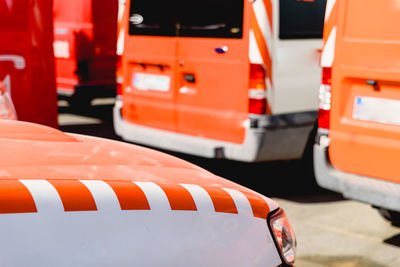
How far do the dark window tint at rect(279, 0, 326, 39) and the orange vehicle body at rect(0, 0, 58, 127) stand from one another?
2535 mm

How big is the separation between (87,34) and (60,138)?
7773 millimetres

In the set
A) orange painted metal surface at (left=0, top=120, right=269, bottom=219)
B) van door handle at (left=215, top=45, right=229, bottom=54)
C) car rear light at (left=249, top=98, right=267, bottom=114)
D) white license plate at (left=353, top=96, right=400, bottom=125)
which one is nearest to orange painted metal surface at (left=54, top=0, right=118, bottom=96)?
van door handle at (left=215, top=45, right=229, bottom=54)

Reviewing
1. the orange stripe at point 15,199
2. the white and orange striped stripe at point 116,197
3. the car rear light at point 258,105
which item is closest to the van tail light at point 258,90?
the car rear light at point 258,105

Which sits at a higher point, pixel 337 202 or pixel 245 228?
pixel 245 228

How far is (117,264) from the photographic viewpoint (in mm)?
1612

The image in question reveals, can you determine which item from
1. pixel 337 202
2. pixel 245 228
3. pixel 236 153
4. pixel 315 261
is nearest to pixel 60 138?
pixel 245 228

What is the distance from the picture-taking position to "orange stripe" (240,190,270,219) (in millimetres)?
2064

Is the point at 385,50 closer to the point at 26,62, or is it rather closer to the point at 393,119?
the point at 393,119

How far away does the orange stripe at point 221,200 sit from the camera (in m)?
1.94

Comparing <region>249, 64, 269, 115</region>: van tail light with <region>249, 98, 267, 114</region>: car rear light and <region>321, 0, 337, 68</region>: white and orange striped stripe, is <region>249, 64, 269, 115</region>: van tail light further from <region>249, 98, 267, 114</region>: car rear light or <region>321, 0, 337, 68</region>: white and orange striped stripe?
<region>321, 0, 337, 68</region>: white and orange striped stripe

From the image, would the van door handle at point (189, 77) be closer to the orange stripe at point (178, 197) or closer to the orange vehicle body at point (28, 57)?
the orange vehicle body at point (28, 57)

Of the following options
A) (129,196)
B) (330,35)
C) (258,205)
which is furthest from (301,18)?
(129,196)

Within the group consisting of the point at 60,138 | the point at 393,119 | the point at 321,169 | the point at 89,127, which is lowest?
the point at 89,127

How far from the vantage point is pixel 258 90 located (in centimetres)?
539
